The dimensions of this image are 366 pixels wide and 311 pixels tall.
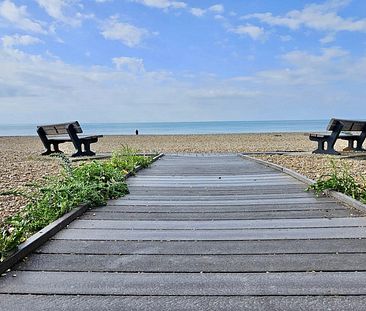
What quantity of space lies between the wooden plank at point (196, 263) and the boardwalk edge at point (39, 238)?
61 mm

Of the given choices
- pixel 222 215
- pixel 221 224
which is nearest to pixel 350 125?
pixel 222 215

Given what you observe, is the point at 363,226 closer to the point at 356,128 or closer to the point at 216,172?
the point at 216,172

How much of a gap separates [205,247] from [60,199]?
182 centimetres

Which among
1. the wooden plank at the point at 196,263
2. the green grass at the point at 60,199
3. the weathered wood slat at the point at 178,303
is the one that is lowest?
the weathered wood slat at the point at 178,303

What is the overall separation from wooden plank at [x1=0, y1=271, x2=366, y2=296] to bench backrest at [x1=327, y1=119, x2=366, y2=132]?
9852mm

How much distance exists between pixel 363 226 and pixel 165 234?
5.43 ft

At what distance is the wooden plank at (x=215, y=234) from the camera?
9.91 feet

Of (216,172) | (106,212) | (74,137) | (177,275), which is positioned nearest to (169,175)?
(216,172)

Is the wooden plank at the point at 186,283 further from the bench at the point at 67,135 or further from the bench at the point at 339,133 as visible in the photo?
the bench at the point at 339,133

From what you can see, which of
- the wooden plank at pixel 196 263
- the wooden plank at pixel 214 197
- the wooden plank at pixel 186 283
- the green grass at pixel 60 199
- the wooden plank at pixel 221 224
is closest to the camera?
the wooden plank at pixel 186 283

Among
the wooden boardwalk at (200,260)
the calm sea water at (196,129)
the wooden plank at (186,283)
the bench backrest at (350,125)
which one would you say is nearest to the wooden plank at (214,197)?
the wooden boardwalk at (200,260)

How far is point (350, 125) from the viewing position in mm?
11406

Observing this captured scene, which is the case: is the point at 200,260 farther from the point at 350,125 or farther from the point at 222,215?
the point at 350,125

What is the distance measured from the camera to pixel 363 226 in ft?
10.6
